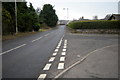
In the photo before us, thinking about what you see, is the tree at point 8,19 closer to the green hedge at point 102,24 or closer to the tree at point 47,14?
the green hedge at point 102,24

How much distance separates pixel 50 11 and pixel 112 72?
8269cm

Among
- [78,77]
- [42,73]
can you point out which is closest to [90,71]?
[78,77]

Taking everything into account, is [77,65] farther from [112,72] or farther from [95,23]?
[95,23]

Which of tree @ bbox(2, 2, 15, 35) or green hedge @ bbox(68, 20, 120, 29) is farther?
green hedge @ bbox(68, 20, 120, 29)

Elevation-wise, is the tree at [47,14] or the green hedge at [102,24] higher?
the tree at [47,14]

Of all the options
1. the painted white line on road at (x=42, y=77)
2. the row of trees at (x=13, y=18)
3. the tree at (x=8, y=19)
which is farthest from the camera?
the row of trees at (x=13, y=18)

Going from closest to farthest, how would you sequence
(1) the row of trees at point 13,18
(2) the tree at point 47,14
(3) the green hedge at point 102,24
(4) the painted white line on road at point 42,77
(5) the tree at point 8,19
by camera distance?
(4) the painted white line on road at point 42,77, (5) the tree at point 8,19, (1) the row of trees at point 13,18, (3) the green hedge at point 102,24, (2) the tree at point 47,14

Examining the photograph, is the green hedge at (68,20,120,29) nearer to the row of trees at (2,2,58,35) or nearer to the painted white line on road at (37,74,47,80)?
the row of trees at (2,2,58,35)

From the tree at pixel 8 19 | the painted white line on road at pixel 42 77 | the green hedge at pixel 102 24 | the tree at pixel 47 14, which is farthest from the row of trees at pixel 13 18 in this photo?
the tree at pixel 47 14

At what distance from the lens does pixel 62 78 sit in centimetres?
487

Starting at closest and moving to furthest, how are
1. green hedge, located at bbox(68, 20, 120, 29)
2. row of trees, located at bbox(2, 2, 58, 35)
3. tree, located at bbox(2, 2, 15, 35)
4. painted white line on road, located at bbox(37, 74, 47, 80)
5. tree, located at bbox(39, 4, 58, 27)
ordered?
painted white line on road, located at bbox(37, 74, 47, 80) → tree, located at bbox(2, 2, 15, 35) → row of trees, located at bbox(2, 2, 58, 35) → green hedge, located at bbox(68, 20, 120, 29) → tree, located at bbox(39, 4, 58, 27)

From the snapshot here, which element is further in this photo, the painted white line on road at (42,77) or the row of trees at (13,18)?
the row of trees at (13,18)

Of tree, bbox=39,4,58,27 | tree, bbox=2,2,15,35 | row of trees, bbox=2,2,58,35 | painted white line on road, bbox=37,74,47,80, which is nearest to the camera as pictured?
painted white line on road, bbox=37,74,47,80

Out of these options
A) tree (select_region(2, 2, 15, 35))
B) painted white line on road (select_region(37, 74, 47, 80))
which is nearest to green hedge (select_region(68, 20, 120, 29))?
tree (select_region(2, 2, 15, 35))
